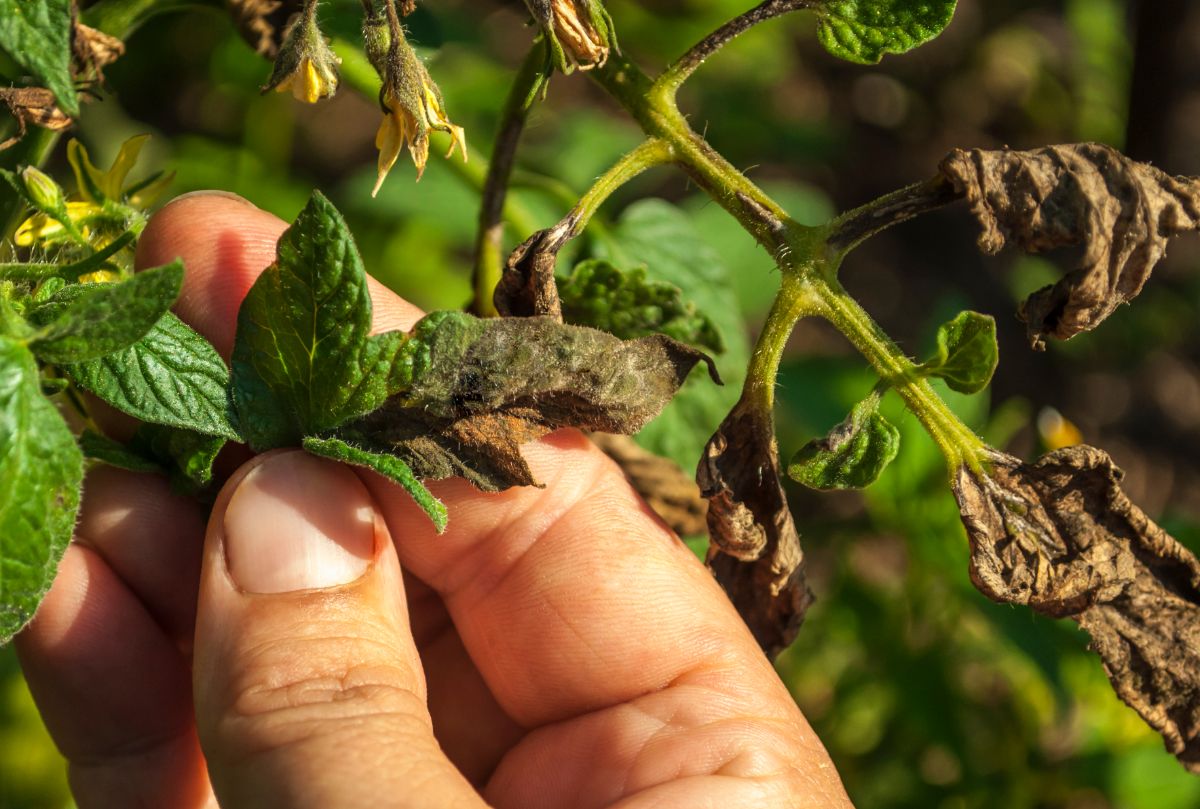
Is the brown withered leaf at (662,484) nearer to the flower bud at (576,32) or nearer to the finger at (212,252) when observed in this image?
the finger at (212,252)

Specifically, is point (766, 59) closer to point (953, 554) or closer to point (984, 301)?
point (984, 301)

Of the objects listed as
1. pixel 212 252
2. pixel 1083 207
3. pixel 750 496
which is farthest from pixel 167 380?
pixel 1083 207

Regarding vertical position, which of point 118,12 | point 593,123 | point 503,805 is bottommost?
point 503,805

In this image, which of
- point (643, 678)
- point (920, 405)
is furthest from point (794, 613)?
point (920, 405)

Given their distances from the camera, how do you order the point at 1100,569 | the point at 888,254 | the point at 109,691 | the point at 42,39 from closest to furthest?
the point at 42,39 < the point at 1100,569 < the point at 109,691 < the point at 888,254

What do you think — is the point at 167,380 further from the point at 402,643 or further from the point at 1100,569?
the point at 1100,569

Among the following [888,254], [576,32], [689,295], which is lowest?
[888,254]
